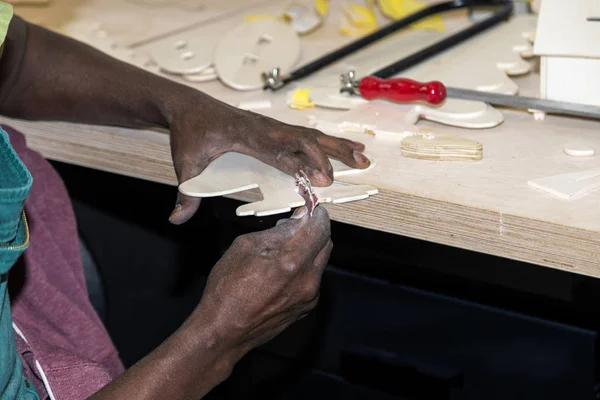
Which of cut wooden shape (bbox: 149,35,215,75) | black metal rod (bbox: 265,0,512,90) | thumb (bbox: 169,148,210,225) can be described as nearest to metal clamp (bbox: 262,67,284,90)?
black metal rod (bbox: 265,0,512,90)

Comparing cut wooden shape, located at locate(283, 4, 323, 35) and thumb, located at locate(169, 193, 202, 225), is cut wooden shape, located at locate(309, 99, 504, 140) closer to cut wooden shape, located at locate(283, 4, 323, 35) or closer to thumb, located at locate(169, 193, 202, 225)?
thumb, located at locate(169, 193, 202, 225)

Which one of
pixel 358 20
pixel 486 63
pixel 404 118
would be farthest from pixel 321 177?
pixel 358 20

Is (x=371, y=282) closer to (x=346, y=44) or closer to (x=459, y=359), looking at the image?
(x=459, y=359)

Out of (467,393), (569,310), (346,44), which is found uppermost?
(346,44)

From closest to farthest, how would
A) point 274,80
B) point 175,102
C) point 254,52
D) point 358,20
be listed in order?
point 175,102 → point 274,80 → point 254,52 → point 358,20

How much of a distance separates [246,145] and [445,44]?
39 centimetres

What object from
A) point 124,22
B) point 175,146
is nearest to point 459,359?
point 175,146

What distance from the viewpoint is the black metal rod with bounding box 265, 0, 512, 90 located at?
1.04 metres

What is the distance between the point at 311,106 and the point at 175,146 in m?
0.18

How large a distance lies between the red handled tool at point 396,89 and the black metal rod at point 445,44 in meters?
0.06

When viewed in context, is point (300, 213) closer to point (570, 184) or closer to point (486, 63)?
point (570, 184)

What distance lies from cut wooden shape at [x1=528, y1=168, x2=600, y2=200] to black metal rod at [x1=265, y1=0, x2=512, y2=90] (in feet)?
1.27

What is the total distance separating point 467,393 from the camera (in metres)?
0.99

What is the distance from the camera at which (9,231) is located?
67 centimetres
